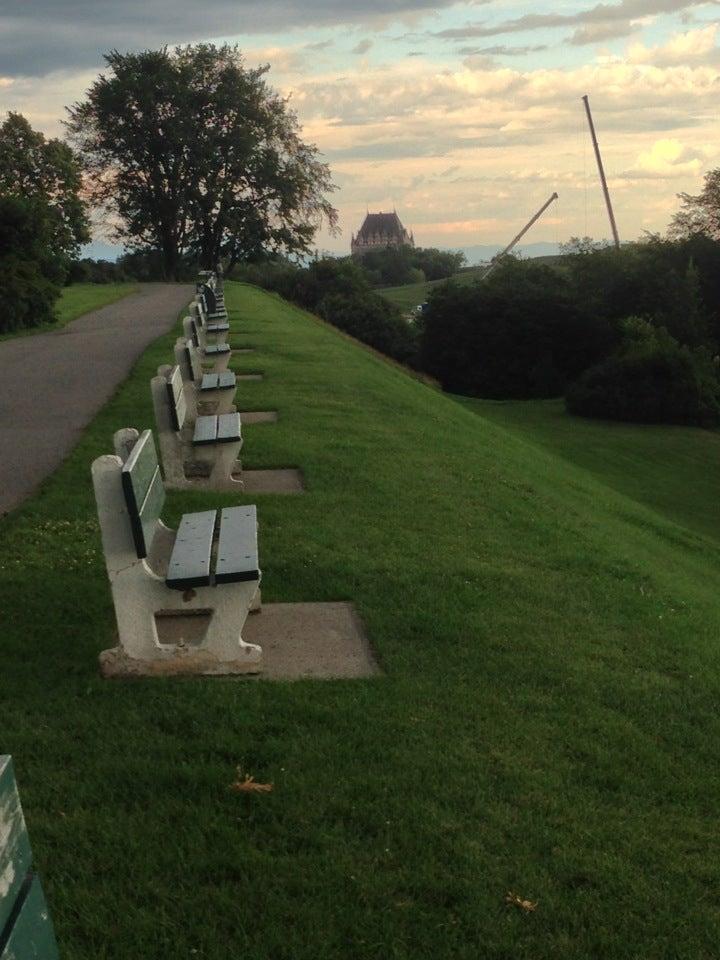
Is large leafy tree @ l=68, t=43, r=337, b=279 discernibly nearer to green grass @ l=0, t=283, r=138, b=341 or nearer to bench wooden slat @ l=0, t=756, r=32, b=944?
green grass @ l=0, t=283, r=138, b=341

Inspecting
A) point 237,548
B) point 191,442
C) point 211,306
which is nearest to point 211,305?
point 211,306

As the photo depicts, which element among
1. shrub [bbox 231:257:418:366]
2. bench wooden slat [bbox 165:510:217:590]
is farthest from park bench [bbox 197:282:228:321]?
shrub [bbox 231:257:418:366]

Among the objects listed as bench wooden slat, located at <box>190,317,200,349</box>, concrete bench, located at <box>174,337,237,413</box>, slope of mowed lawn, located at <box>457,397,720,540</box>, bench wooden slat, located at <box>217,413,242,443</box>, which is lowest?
slope of mowed lawn, located at <box>457,397,720,540</box>

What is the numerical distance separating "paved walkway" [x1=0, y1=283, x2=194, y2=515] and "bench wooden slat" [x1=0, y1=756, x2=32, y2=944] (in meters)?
6.11

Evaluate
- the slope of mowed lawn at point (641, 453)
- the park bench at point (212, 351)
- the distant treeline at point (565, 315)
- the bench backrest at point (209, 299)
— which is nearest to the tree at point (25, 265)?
the bench backrest at point (209, 299)

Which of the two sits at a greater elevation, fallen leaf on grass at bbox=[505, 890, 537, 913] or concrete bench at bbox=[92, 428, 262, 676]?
concrete bench at bbox=[92, 428, 262, 676]

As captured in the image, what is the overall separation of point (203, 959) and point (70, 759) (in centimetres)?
124

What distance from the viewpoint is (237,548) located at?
5.07 meters

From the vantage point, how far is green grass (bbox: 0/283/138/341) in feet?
79.8

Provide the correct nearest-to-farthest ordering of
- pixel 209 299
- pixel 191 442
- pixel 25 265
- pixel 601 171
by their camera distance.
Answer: pixel 191 442, pixel 209 299, pixel 25 265, pixel 601 171

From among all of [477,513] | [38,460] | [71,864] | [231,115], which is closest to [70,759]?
[71,864]

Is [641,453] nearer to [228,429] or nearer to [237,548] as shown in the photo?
[228,429]

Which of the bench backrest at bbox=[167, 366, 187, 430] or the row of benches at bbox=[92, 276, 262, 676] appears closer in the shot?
the row of benches at bbox=[92, 276, 262, 676]

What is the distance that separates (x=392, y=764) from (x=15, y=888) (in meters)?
2.30
